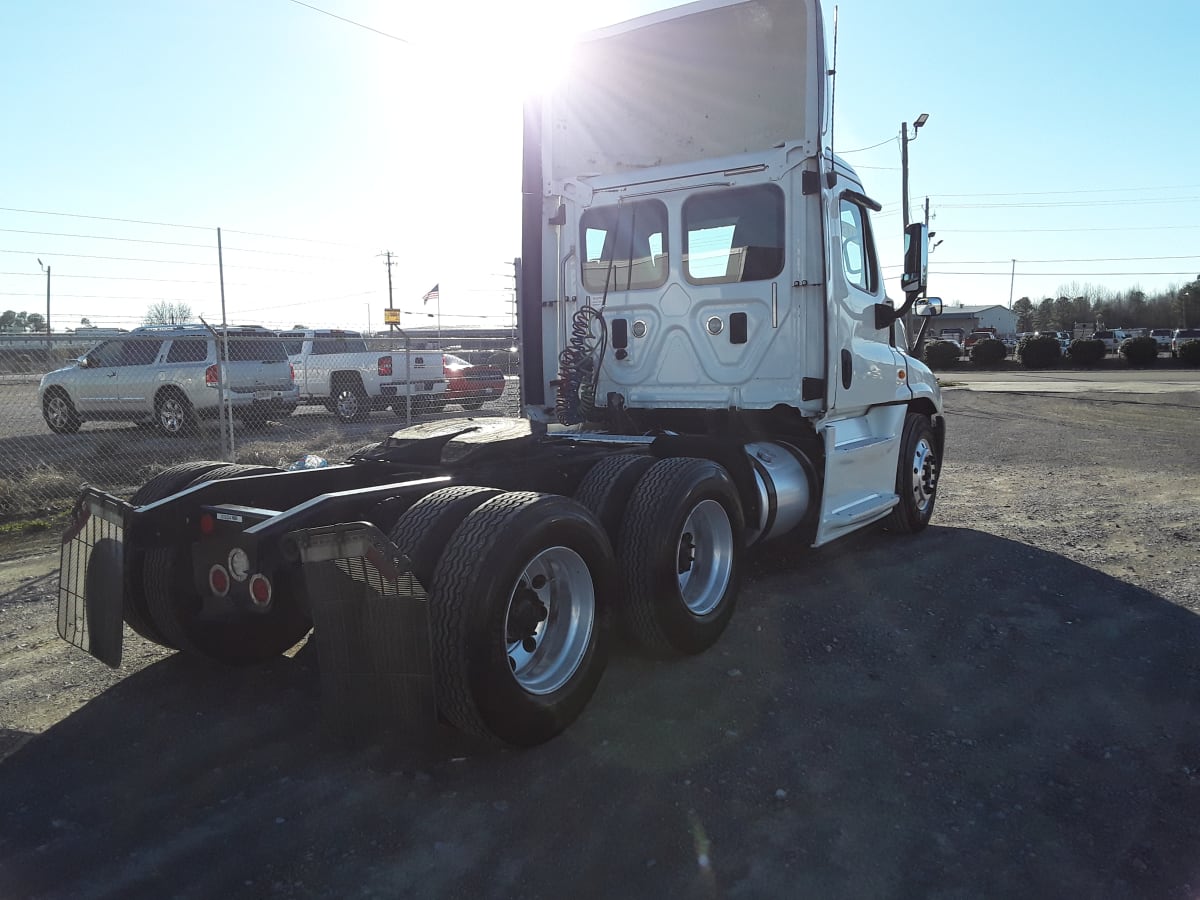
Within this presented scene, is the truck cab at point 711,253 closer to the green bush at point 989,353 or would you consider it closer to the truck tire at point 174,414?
the truck tire at point 174,414

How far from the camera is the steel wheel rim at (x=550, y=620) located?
11.3 feet

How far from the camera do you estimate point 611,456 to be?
473 cm

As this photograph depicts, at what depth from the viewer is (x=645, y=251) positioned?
6082 mm

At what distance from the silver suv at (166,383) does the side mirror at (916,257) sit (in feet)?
33.8

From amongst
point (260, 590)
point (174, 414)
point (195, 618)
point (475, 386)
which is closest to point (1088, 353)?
point (475, 386)

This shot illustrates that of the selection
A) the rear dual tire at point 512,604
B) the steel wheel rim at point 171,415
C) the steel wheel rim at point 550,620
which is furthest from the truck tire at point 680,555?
the steel wheel rim at point 171,415

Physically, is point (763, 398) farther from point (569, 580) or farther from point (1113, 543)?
point (1113, 543)

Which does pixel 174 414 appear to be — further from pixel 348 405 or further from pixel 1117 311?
pixel 1117 311

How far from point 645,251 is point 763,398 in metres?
1.34

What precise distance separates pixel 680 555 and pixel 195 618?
2350 millimetres

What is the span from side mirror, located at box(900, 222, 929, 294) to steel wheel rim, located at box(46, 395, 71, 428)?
44.3ft

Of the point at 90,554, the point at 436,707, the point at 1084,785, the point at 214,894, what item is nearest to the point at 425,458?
the point at 90,554

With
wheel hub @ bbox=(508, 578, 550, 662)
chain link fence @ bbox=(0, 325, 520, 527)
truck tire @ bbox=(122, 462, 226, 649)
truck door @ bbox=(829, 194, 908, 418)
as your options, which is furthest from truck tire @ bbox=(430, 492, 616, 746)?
chain link fence @ bbox=(0, 325, 520, 527)

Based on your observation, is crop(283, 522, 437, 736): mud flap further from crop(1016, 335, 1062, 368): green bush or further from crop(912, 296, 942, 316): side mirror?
crop(1016, 335, 1062, 368): green bush
